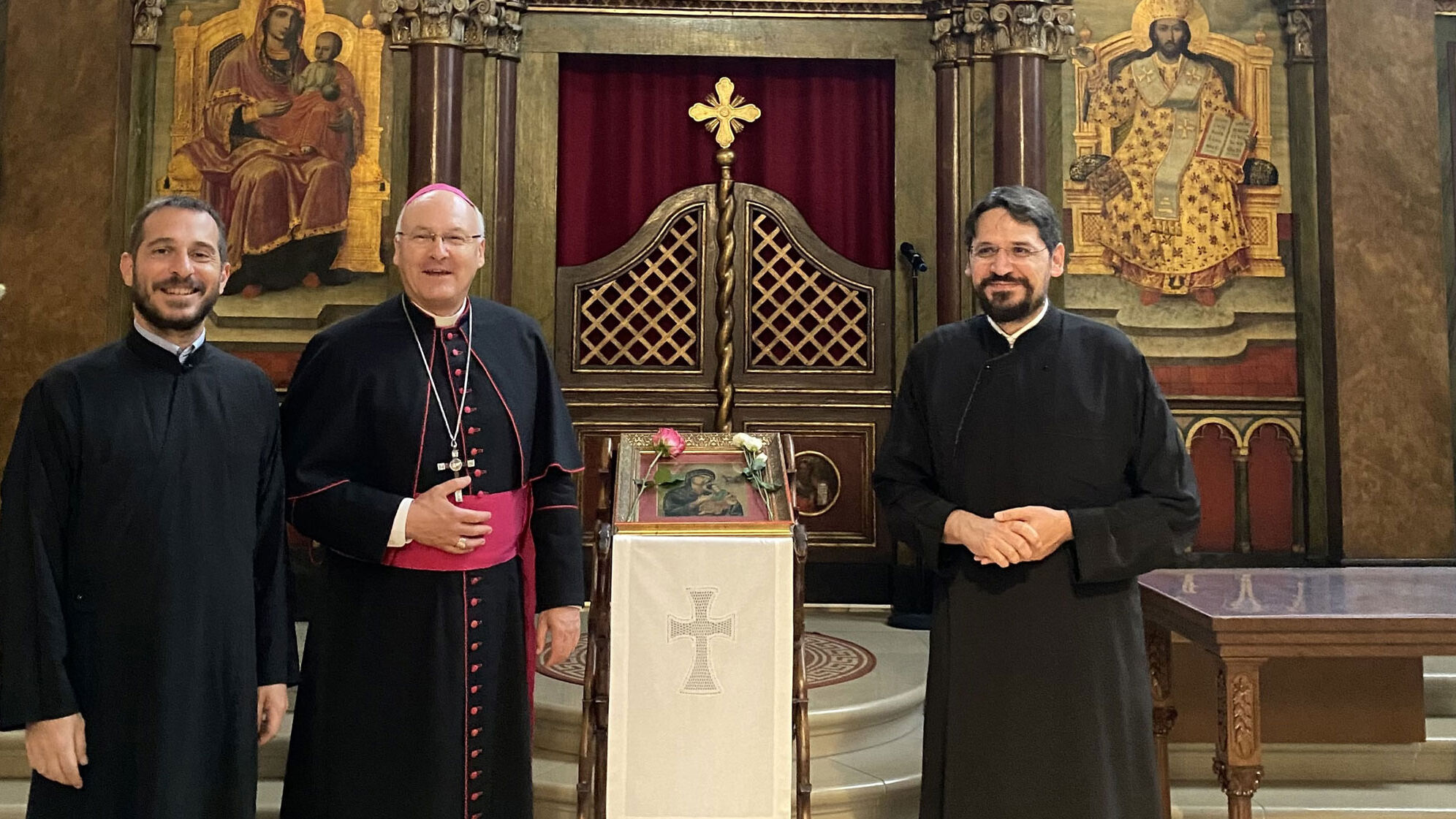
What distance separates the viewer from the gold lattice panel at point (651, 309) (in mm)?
6352

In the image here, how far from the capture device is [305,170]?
6055 millimetres

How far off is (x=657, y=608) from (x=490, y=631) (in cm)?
44

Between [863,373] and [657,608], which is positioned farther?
[863,373]

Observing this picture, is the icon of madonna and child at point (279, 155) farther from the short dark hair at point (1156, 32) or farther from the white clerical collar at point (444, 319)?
the short dark hair at point (1156, 32)

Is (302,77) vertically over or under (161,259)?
over

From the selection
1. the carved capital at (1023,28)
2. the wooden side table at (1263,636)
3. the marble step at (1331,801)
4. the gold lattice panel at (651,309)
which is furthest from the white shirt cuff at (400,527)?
the carved capital at (1023,28)

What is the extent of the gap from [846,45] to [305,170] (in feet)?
10.3

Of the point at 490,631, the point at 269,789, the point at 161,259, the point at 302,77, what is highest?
the point at 302,77

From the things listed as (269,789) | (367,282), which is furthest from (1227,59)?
(269,789)

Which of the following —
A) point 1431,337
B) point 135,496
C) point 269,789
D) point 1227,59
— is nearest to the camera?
point 135,496

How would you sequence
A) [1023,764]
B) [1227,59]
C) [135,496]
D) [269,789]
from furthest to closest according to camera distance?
[1227,59] < [269,789] < [1023,764] < [135,496]

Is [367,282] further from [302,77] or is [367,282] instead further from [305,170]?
[302,77]

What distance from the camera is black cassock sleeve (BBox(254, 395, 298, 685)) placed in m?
2.49

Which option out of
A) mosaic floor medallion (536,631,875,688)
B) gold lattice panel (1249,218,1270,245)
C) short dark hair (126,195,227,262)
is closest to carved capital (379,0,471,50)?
mosaic floor medallion (536,631,875,688)
